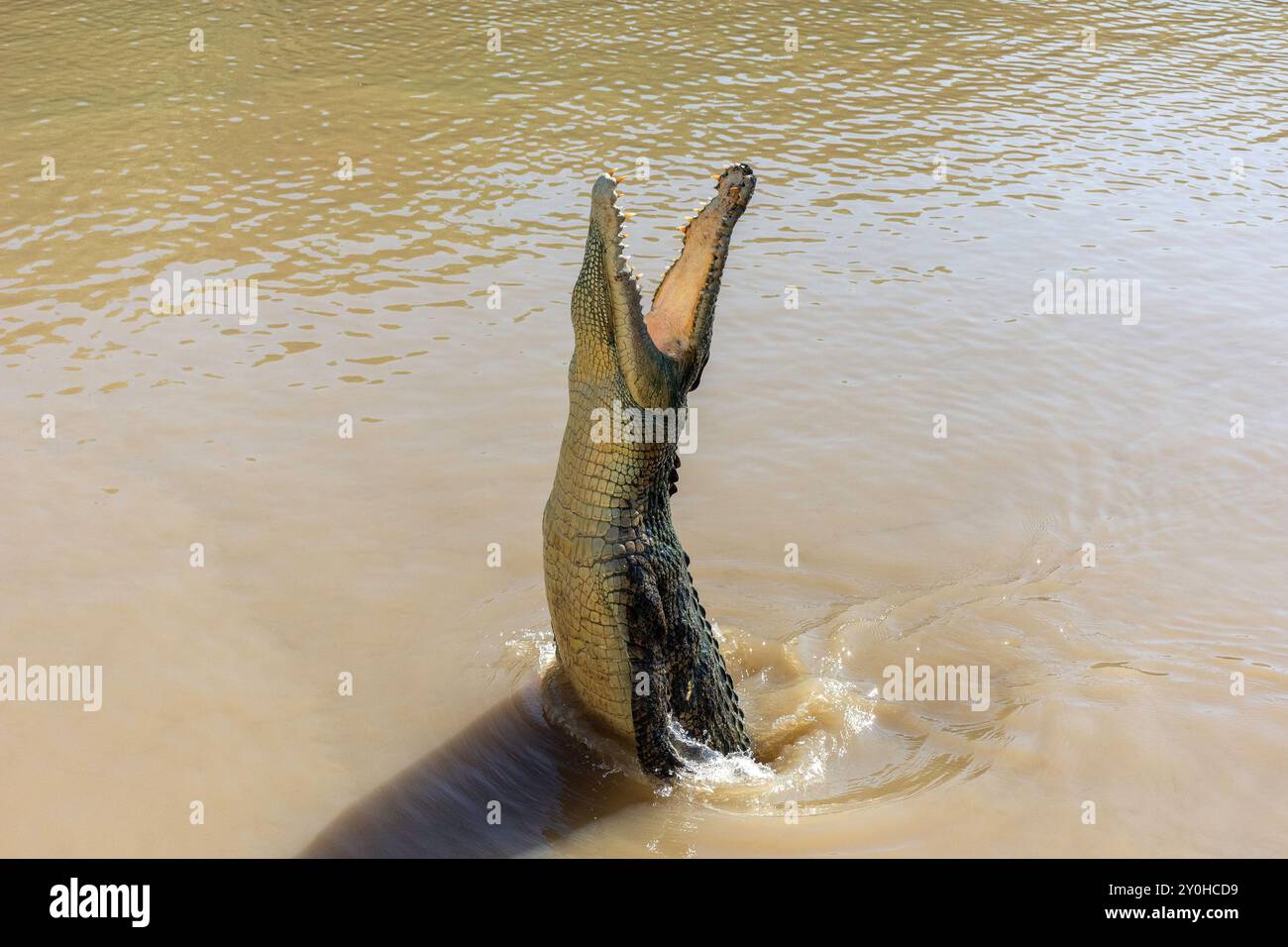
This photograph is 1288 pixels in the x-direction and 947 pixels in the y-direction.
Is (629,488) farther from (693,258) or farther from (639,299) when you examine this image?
(693,258)

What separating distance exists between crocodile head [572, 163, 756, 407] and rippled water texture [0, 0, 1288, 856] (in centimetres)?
121

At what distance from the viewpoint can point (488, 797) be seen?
3.89 m

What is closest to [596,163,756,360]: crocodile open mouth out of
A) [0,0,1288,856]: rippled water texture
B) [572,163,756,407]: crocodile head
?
[572,163,756,407]: crocodile head

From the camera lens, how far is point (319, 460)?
576 cm

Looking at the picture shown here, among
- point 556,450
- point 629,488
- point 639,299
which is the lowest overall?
point 556,450

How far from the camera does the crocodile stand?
146 inches

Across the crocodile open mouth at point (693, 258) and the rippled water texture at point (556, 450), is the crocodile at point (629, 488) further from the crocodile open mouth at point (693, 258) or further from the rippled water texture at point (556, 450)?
the rippled water texture at point (556, 450)

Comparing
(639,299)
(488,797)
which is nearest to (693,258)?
(639,299)

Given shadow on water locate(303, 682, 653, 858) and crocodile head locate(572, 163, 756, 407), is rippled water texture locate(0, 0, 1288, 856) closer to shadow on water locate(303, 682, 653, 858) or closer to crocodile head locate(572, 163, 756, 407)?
shadow on water locate(303, 682, 653, 858)

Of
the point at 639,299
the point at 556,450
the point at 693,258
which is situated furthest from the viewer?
the point at 556,450

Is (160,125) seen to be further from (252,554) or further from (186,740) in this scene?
(186,740)

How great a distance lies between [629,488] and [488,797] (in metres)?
1.11

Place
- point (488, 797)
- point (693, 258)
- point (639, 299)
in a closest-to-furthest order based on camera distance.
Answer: point (639, 299) → point (693, 258) → point (488, 797)

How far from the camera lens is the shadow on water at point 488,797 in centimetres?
368
